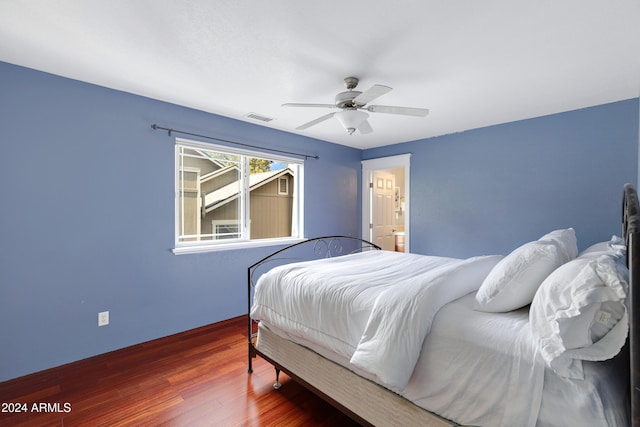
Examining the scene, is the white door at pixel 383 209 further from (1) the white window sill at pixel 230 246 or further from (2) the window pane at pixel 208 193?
(2) the window pane at pixel 208 193

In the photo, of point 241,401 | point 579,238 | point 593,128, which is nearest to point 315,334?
point 241,401

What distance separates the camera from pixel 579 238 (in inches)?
125

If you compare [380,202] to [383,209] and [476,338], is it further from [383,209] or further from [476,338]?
[476,338]

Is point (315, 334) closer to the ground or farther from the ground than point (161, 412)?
farther from the ground

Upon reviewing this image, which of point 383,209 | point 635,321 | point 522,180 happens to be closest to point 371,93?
point 635,321

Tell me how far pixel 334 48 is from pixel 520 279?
179 centimetres

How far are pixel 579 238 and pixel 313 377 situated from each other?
→ 10.6 feet

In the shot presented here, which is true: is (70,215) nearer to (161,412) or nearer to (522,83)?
(161,412)

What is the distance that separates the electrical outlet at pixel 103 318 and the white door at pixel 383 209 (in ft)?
13.1

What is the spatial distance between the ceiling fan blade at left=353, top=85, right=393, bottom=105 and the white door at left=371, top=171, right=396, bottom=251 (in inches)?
122

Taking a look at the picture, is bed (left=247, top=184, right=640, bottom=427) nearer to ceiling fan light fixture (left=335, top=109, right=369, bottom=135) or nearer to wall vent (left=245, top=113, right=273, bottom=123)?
ceiling fan light fixture (left=335, top=109, right=369, bottom=135)

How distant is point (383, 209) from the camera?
555 cm

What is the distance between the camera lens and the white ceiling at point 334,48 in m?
1.65

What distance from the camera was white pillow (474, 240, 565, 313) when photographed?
1332 millimetres
